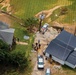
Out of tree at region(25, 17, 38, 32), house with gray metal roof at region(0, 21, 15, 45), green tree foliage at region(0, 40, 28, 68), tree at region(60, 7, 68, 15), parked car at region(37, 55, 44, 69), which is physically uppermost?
tree at region(60, 7, 68, 15)

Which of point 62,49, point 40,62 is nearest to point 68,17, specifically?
point 62,49

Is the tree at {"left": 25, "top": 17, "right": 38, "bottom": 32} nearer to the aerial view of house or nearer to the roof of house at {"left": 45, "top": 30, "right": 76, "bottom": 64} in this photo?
the aerial view of house

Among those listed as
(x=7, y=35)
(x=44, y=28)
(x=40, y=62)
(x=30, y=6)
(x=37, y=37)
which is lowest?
(x=40, y=62)

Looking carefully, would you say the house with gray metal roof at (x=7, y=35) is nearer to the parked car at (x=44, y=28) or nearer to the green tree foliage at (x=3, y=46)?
the green tree foliage at (x=3, y=46)

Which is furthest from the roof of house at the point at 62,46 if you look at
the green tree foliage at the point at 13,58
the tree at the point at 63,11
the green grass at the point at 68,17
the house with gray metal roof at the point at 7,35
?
the tree at the point at 63,11

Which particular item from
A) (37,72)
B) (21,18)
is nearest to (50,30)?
(21,18)

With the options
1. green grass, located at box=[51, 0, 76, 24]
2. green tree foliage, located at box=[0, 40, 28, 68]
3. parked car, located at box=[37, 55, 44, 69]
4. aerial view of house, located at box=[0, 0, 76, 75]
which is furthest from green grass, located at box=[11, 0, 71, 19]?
green tree foliage, located at box=[0, 40, 28, 68]

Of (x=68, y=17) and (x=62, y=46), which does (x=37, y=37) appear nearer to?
(x=62, y=46)

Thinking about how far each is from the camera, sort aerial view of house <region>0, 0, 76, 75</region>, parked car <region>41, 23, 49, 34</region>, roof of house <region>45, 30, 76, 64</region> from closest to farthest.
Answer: aerial view of house <region>0, 0, 76, 75</region>, roof of house <region>45, 30, 76, 64</region>, parked car <region>41, 23, 49, 34</region>
